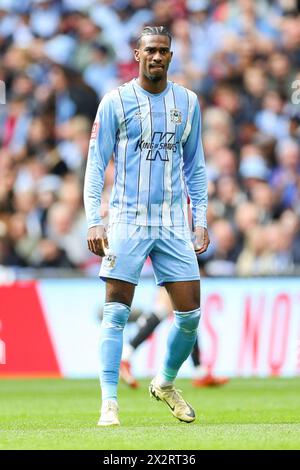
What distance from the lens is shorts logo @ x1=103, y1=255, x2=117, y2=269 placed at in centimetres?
781

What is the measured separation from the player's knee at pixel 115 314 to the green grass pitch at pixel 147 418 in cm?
65

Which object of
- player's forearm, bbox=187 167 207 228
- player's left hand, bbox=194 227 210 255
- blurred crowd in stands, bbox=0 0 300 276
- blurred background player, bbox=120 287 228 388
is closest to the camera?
player's left hand, bbox=194 227 210 255

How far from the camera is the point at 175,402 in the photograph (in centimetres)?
825

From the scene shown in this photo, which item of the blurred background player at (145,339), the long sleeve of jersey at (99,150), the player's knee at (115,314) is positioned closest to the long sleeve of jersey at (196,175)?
the long sleeve of jersey at (99,150)

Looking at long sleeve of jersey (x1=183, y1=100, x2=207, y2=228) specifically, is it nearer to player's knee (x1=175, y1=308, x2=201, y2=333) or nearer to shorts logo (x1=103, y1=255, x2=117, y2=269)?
player's knee (x1=175, y1=308, x2=201, y2=333)

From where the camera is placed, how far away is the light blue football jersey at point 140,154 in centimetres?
783

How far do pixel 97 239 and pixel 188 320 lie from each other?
2.91 feet

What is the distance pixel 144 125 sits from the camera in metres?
7.86

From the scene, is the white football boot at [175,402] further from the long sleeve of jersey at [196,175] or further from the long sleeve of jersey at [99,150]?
the long sleeve of jersey at [99,150]

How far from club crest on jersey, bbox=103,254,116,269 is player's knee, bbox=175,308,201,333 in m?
0.58

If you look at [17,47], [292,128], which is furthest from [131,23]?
[292,128]

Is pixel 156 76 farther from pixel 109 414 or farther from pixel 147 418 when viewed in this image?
pixel 147 418

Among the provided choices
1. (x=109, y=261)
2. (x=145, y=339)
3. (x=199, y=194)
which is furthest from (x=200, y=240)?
(x=145, y=339)

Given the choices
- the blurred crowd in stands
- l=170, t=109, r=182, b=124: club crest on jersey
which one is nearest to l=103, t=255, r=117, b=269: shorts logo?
l=170, t=109, r=182, b=124: club crest on jersey
